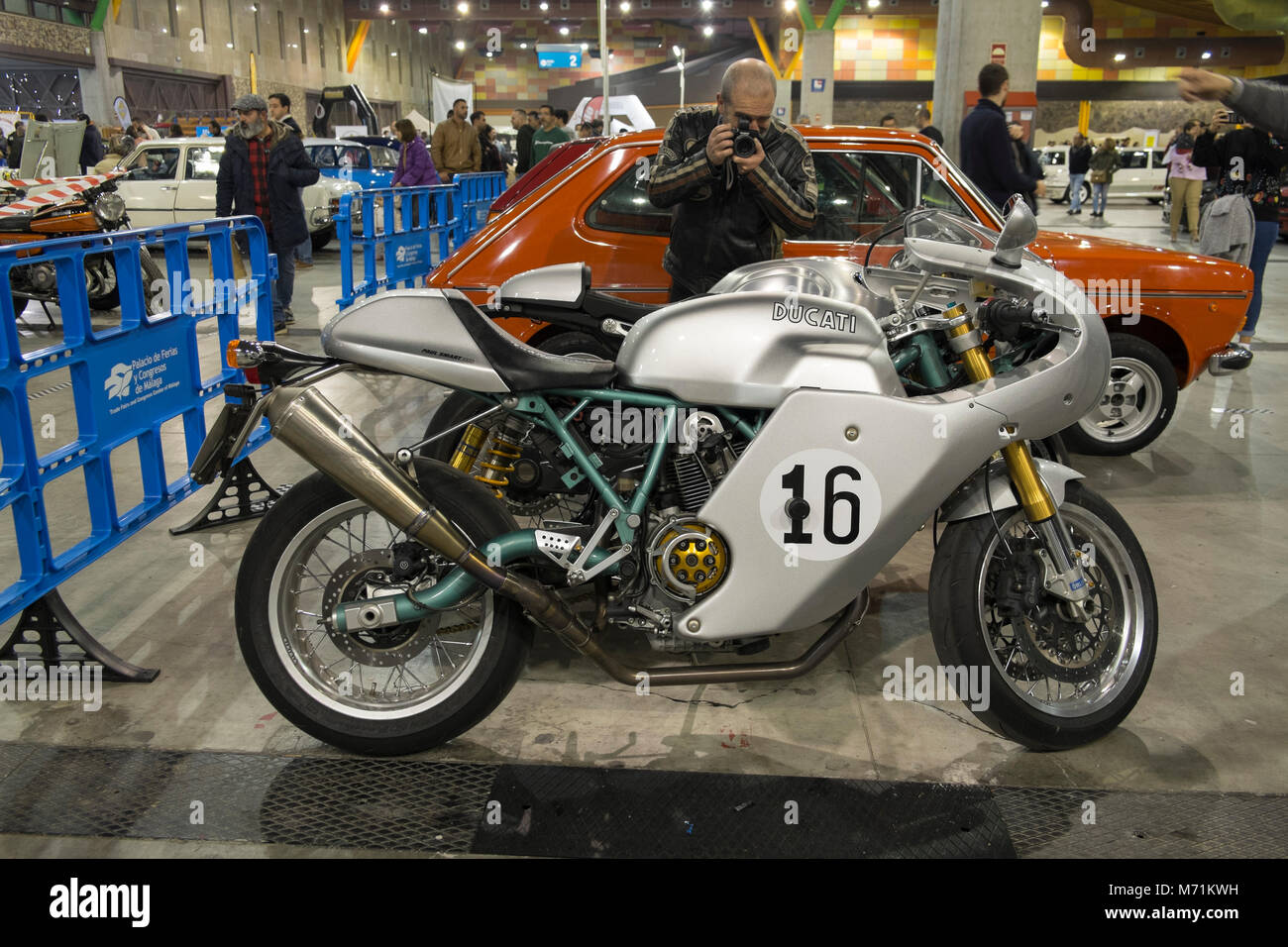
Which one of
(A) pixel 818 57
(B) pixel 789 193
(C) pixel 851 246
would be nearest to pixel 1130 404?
(C) pixel 851 246

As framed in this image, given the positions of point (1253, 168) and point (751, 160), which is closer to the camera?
point (751, 160)

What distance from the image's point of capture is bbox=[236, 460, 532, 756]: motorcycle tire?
262cm

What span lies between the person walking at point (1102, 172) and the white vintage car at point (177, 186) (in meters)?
16.3

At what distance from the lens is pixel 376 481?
2.50 m

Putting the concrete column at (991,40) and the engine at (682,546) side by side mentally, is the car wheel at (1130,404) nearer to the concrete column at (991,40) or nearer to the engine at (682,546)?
the engine at (682,546)

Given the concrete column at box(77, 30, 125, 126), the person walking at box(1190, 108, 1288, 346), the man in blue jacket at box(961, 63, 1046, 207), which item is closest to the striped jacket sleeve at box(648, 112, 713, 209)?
the man in blue jacket at box(961, 63, 1046, 207)

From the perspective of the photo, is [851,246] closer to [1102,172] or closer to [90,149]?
[90,149]

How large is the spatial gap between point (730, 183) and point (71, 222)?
27.8ft

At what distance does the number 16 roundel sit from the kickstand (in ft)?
9.28

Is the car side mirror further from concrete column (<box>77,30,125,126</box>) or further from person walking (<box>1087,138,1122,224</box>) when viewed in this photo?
concrete column (<box>77,30,125,126</box>)

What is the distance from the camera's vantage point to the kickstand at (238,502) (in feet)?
14.7

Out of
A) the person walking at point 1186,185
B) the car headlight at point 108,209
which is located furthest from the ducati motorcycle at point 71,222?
the person walking at point 1186,185

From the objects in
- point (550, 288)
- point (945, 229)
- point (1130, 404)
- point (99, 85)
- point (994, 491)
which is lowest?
point (1130, 404)
